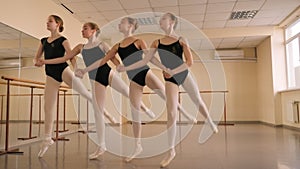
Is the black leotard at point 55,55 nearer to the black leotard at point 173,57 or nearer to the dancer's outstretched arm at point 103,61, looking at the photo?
the dancer's outstretched arm at point 103,61

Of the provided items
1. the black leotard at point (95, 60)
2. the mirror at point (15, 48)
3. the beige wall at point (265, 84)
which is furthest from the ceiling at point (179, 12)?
the black leotard at point (95, 60)

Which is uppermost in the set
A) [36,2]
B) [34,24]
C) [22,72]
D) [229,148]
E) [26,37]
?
[36,2]

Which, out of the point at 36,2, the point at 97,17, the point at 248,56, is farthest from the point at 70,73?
the point at 248,56

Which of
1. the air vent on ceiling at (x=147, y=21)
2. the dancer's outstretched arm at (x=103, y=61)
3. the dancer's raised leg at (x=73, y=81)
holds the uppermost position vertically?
the air vent on ceiling at (x=147, y=21)

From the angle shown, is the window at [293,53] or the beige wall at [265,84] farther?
the beige wall at [265,84]

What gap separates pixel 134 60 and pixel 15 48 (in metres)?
2.85

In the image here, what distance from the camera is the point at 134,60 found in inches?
86.5

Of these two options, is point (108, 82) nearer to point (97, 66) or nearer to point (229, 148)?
point (97, 66)

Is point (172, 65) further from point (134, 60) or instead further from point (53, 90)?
point (53, 90)

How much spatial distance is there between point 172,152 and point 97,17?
465 centimetres

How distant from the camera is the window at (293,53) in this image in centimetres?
623

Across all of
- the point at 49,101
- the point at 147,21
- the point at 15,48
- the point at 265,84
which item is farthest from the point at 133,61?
the point at 265,84

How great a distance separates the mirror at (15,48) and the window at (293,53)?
19.2 ft

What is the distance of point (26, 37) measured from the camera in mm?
4285
